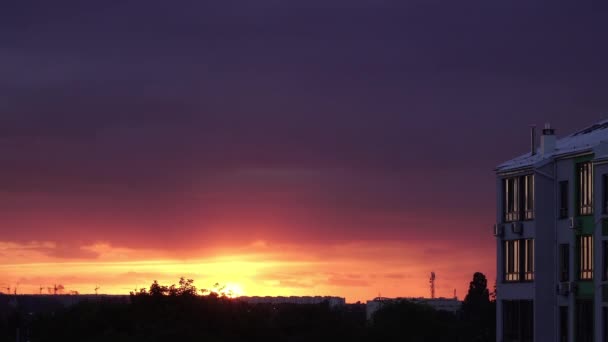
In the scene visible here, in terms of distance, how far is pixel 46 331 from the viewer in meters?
89.2

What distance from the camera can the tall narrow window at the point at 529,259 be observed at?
6762 centimetres

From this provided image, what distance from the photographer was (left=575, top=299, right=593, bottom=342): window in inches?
2483

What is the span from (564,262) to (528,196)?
4.15m

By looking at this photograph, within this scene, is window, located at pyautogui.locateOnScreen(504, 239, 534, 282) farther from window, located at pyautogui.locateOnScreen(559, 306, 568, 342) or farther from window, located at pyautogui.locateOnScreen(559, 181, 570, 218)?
window, located at pyautogui.locateOnScreen(559, 306, 568, 342)

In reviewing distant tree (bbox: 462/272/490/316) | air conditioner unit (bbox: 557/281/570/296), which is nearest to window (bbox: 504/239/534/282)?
air conditioner unit (bbox: 557/281/570/296)

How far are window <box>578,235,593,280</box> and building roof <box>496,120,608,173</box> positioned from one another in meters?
4.06

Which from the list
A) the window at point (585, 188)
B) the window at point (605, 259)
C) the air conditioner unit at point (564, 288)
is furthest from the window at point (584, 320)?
the window at point (585, 188)

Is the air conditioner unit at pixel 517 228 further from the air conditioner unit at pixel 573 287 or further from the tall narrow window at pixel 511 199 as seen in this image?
the air conditioner unit at pixel 573 287

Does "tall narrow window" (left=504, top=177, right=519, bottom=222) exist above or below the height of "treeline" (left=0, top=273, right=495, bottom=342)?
above

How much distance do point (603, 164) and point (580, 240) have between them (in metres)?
4.24

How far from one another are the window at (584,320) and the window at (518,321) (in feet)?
11.1

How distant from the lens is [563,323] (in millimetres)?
65750

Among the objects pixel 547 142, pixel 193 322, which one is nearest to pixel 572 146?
pixel 547 142

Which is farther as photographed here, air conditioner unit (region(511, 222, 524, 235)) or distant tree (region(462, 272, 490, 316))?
distant tree (region(462, 272, 490, 316))
